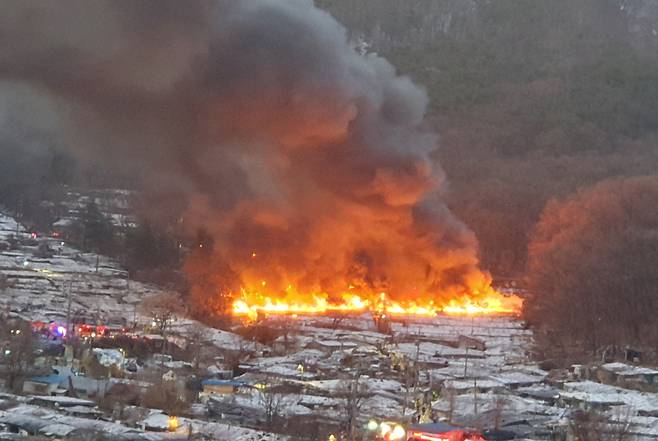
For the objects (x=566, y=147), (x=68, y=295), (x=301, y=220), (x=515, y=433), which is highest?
(x=566, y=147)

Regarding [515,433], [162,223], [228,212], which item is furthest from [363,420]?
[162,223]

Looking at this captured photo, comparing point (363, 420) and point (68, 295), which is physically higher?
point (68, 295)

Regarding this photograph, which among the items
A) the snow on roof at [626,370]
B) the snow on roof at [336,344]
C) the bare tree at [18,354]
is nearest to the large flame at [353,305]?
the snow on roof at [336,344]

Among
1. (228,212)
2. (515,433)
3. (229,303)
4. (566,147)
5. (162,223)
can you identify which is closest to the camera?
(515,433)

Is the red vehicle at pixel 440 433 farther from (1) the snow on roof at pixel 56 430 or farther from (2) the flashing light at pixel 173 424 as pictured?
(1) the snow on roof at pixel 56 430

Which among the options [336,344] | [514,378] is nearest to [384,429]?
[514,378]

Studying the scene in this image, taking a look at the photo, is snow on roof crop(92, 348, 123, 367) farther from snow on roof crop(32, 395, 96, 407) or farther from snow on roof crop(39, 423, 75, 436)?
snow on roof crop(39, 423, 75, 436)

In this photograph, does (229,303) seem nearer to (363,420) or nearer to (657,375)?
(657,375)
